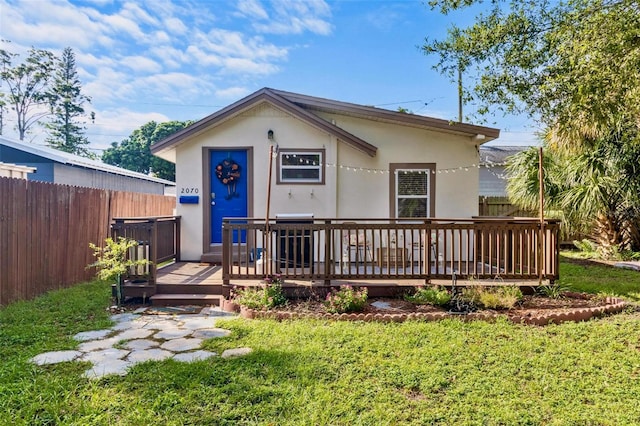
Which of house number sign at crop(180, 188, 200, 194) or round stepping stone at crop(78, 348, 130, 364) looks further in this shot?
house number sign at crop(180, 188, 200, 194)

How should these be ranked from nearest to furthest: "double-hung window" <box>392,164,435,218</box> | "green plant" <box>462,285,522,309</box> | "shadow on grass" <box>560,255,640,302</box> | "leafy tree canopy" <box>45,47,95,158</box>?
"green plant" <box>462,285,522,309</box> < "shadow on grass" <box>560,255,640,302</box> < "double-hung window" <box>392,164,435,218</box> < "leafy tree canopy" <box>45,47,95,158</box>

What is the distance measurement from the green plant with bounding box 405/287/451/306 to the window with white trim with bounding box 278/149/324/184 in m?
3.20

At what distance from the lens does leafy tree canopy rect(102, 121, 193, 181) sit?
2977 cm

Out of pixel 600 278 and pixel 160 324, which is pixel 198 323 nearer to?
pixel 160 324

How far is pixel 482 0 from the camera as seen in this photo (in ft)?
17.2

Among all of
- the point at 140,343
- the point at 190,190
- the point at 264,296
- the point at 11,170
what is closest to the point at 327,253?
the point at 264,296

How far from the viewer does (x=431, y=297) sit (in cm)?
505

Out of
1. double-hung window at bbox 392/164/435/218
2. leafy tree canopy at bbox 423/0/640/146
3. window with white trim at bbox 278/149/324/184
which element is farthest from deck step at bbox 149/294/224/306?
leafy tree canopy at bbox 423/0/640/146

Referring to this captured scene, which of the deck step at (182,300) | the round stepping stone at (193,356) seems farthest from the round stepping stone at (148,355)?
the deck step at (182,300)

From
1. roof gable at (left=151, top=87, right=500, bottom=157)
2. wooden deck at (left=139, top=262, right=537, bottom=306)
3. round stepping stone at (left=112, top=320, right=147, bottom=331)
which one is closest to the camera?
round stepping stone at (left=112, top=320, right=147, bottom=331)

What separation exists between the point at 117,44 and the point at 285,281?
431 inches

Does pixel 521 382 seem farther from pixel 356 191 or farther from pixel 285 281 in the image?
pixel 356 191

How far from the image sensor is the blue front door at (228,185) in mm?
7523

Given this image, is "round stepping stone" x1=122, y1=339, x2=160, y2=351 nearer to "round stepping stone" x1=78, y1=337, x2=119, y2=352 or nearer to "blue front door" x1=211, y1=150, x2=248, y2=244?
"round stepping stone" x1=78, y1=337, x2=119, y2=352
